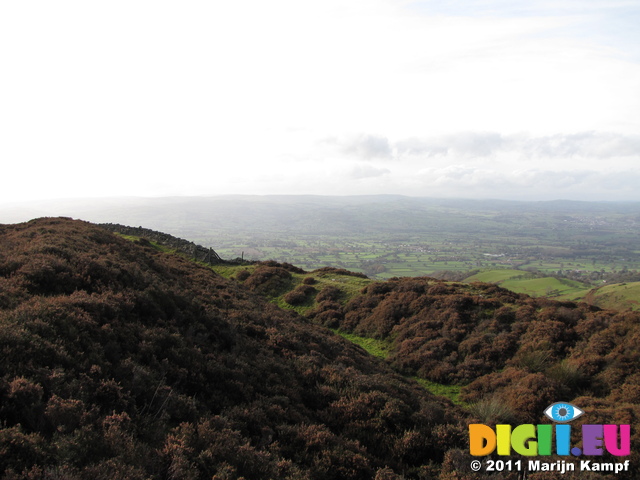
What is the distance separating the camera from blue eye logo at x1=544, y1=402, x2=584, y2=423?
9688mm

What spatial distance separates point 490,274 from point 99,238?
79259 millimetres

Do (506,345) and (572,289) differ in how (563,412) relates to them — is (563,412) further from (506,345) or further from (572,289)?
(572,289)

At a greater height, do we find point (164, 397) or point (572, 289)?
point (164, 397)

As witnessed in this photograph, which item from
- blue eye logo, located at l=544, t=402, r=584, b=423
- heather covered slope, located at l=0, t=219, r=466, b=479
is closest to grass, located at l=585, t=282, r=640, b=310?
blue eye logo, located at l=544, t=402, r=584, b=423

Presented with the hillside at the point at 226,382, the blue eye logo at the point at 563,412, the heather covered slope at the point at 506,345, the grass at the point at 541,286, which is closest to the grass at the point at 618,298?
the grass at the point at 541,286

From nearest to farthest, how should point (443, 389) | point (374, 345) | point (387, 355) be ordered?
1. point (443, 389)
2. point (387, 355)
3. point (374, 345)

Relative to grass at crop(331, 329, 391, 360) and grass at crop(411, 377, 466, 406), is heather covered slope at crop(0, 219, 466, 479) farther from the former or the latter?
grass at crop(331, 329, 391, 360)

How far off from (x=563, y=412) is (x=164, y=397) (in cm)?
1124

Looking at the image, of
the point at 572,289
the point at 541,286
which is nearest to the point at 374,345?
the point at 572,289

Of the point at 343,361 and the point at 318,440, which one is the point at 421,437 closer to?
the point at 318,440

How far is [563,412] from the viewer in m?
10.1

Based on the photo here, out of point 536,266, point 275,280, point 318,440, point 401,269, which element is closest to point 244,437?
point 318,440

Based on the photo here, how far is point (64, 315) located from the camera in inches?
291

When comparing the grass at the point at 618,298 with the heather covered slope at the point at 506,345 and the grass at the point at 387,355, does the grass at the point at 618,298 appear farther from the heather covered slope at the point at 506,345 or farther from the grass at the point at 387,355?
the grass at the point at 387,355
